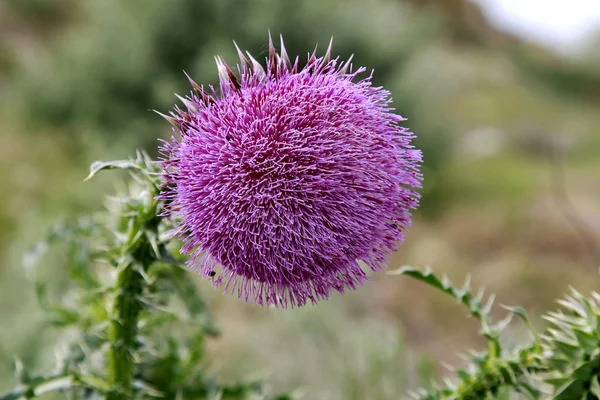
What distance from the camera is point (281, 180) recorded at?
1.32 meters

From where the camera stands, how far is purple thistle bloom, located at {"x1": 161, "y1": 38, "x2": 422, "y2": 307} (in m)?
1.33

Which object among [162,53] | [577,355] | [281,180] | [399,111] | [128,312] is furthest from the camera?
[399,111]

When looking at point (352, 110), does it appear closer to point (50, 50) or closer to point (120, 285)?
point (120, 285)

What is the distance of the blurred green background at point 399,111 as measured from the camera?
4.73 metres

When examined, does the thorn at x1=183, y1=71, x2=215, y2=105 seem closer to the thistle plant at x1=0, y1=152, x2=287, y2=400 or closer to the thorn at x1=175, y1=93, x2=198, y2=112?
the thorn at x1=175, y1=93, x2=198, y2=112

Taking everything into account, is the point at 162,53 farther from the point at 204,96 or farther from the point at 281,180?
the point at 281,180

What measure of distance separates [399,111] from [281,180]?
903 centimetres

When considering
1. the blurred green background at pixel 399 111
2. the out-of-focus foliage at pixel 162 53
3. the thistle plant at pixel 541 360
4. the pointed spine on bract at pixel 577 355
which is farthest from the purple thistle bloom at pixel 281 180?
the out-of-focus foliage at pixel 162 53

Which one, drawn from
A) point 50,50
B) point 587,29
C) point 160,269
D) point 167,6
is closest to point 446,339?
point 160,269

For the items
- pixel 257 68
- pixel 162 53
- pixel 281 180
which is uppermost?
pixel 162 53

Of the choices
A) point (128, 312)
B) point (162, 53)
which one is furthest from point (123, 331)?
point (162, 53)

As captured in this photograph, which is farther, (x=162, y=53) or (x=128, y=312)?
(x=162, y=53)

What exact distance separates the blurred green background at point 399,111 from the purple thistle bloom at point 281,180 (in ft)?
5.35

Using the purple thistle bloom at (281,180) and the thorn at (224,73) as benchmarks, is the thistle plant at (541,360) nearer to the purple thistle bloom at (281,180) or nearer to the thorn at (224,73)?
the purple thistle bloom at (281,180)
